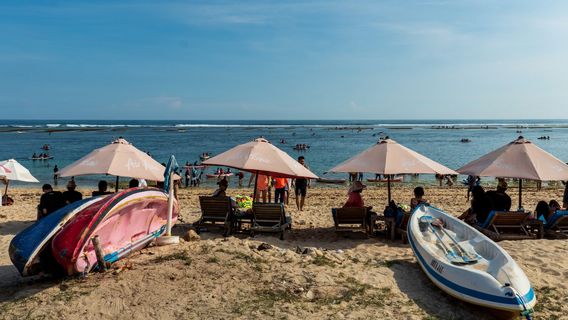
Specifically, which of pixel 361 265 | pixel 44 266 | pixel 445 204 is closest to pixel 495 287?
pixel 361 265

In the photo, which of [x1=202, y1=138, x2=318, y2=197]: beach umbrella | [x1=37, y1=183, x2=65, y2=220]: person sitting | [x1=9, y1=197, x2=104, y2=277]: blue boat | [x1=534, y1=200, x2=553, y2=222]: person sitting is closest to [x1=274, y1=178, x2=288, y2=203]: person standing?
[x1=202, y1=138, x2=318, y2=197]: beach umbrella

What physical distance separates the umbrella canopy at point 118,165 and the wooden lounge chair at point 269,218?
211 cm

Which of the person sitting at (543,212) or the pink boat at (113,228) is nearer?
the pink boat at (113,228)

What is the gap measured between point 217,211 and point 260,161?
4.95ft

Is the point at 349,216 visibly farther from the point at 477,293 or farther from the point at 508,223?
the point at 477,293

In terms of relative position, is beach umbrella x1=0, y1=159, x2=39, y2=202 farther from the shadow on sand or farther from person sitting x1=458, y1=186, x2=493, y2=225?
person sitting x1=458, y1=186, x2=493, y2=225

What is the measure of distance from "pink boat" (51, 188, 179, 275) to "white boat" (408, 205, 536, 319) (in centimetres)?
453

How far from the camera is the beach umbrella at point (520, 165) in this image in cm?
887

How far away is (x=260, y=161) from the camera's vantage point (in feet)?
30.1

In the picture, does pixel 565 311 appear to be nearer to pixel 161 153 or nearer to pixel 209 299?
pixel 209 299

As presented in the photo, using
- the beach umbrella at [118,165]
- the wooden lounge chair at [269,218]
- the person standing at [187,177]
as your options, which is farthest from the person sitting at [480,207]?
the person standing at [187,177]

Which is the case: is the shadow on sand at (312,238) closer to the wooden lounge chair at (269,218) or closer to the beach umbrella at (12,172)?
the wooden lounge chair at (269,218)

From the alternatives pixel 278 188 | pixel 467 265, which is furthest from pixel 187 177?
pixel 467 265

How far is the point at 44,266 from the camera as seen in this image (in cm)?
611
